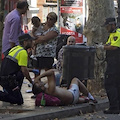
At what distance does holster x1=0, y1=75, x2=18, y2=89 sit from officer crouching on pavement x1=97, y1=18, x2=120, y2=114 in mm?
1759

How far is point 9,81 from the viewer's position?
1001 centimetres

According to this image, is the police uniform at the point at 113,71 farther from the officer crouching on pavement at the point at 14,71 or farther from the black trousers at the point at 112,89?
the officer crouching on pavement at the point at 14,71

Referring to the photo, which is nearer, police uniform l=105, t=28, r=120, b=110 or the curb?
the curb

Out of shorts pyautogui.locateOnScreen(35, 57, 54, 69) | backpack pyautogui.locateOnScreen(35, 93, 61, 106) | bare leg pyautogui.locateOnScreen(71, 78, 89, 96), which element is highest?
shorts pyautogui.locateOnScreen(35, 57, 54, 69)

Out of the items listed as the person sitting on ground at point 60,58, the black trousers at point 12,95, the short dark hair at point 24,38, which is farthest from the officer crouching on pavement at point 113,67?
the person sitting on ground at point 60,58

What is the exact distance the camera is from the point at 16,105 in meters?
10.2

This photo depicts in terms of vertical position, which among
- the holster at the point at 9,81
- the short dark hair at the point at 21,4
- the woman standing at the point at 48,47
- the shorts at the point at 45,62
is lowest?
the holster at the point at 9,81

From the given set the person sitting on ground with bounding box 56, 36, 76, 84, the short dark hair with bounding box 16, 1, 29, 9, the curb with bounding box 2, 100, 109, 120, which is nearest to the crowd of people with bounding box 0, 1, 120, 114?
the curb with bounding box 2, 100, 109, 120

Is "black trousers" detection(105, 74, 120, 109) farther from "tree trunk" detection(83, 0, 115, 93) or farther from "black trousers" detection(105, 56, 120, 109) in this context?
"tree trunk" detection(83, 0, 115, 93)

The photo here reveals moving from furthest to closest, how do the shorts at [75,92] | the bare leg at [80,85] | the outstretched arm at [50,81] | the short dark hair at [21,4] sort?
the short dark hair at [21,4] → the bare leg at [80,85] → the shorts at [75,92] → the outstretched arm at [50,81]

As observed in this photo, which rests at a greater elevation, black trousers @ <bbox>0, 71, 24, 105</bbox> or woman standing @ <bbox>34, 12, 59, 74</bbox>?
woman standing @ <bbox>34, 12, 59, 74</bbox>

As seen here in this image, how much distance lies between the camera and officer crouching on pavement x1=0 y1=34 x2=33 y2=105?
392 inches

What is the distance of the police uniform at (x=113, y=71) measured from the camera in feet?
32.9

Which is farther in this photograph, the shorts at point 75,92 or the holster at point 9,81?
the shorts at point 75,92
